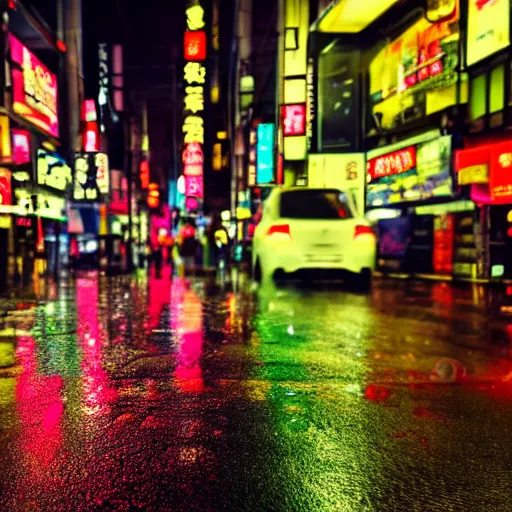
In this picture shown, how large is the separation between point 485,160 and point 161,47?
3840cm

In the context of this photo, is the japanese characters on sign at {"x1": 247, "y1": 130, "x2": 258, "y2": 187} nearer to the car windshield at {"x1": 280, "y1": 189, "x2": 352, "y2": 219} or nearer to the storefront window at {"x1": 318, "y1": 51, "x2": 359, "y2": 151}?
the storefront window at {"x1": 318, "y1": 51, "x2": 359, "y2": 151}

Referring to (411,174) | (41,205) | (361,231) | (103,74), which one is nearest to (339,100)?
(411,174)

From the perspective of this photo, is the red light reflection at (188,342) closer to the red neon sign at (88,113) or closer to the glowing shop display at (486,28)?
the glowing shop display at (486,28)

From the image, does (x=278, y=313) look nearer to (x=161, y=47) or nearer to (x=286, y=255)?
(x=286, y=255)

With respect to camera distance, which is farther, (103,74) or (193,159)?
(193,159)

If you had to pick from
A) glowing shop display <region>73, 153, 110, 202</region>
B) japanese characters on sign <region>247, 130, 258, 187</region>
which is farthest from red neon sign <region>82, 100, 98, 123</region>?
japanese characters on sign <region>247, 130, 258, 187</region>

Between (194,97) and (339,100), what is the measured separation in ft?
48.4

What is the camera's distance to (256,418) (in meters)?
3.39

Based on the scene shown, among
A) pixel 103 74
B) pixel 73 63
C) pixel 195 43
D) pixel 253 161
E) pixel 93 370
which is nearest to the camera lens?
pixel 93 370

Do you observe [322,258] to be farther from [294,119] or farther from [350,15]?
[294,119]

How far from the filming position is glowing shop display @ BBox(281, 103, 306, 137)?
2627cm

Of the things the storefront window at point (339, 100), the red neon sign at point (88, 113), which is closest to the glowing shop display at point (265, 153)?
the storefront window at point (339, 100)

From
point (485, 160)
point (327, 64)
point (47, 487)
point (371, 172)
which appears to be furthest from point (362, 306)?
point (327, 64)

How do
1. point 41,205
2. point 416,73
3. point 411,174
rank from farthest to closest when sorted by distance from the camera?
point 41,205 → point 411,174 → point 416,73
